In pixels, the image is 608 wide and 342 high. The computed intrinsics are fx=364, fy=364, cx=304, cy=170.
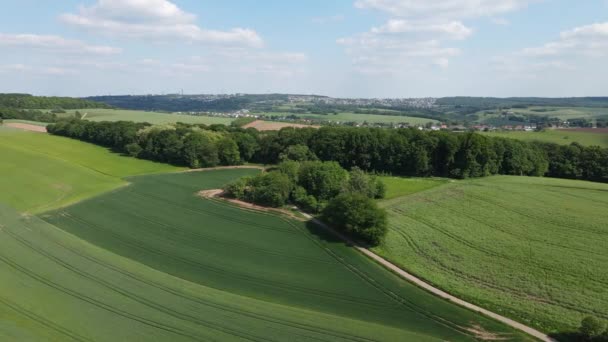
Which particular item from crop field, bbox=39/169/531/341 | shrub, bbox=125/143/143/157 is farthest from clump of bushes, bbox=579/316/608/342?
shrub, bbox=125/143/143/157

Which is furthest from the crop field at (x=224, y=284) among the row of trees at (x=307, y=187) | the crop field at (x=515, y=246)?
the row of trees at (x=307, y=187)

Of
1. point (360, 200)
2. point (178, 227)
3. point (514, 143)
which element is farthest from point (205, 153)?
point (514, 143)

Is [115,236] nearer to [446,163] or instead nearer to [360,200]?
[360,200]

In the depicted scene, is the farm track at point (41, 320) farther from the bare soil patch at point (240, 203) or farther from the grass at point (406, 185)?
the grass at point (406, 185)

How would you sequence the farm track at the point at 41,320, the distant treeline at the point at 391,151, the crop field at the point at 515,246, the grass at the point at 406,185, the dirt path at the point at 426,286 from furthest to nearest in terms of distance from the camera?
1. the distant treeline at the point at 391,151
2. the grass at the point at 406,185
3. the crop field at the point at 515,246
4. the dirt path at the point at 426,286
5. the farm track at the point at 41,320

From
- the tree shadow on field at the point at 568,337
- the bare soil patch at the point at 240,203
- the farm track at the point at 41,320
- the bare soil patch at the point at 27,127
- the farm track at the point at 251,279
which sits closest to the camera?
the farm track at the point at 41,320

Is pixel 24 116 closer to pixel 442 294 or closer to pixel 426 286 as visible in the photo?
pixel 426 286
